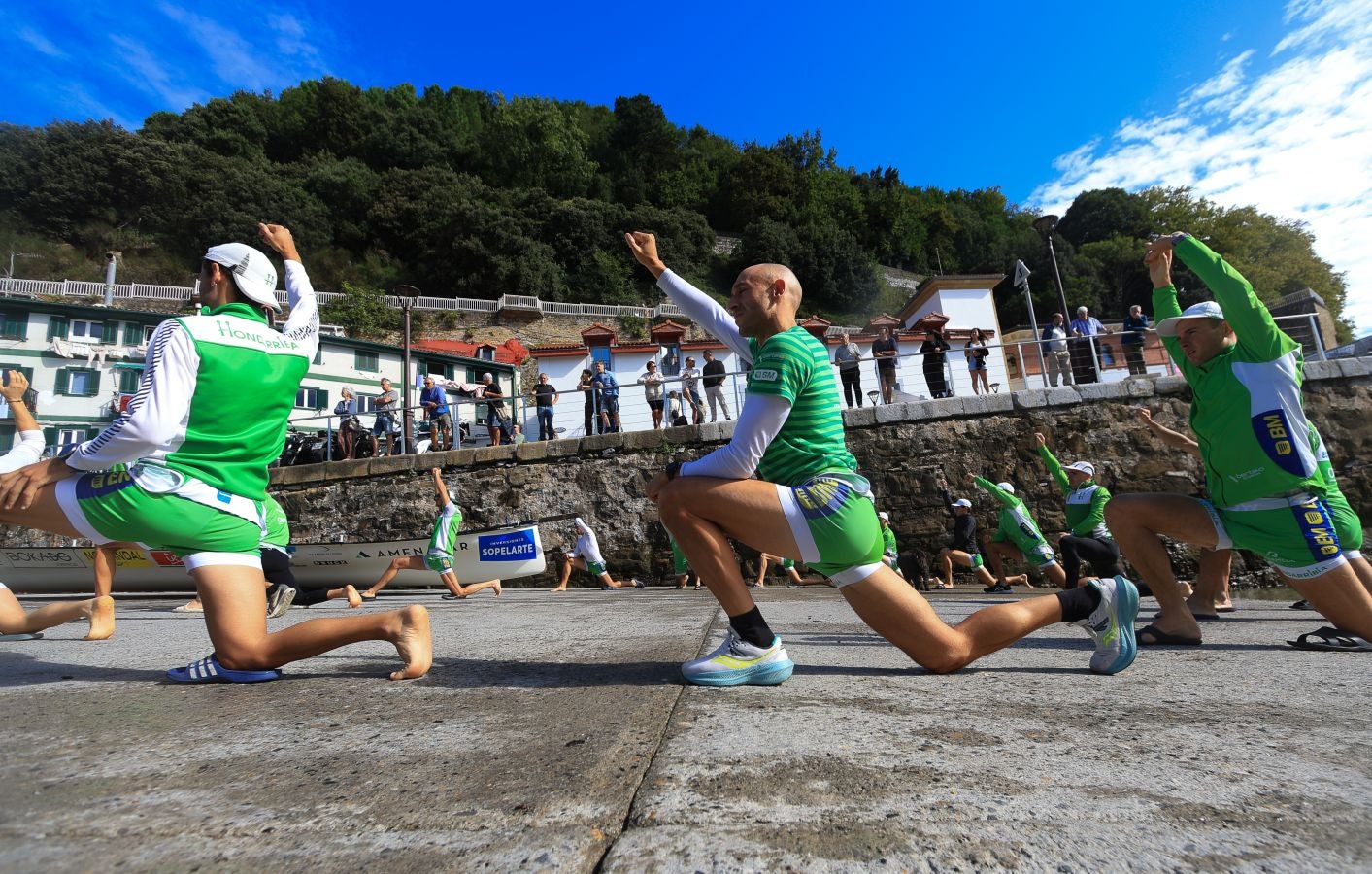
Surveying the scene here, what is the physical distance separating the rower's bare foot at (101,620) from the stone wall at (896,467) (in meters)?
7.39

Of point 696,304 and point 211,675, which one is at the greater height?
point 696,304

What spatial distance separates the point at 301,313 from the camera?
251 cm

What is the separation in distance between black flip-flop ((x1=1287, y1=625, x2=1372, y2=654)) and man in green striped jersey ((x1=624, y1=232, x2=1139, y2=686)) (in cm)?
132

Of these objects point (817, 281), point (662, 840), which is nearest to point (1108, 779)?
point (662, 840)

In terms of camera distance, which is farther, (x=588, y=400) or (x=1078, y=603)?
(x=588, y=400)

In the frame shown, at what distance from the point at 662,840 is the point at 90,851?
2.72 ft

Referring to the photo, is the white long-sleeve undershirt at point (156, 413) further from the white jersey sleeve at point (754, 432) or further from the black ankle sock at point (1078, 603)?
the black ankle sock at point (1078, 603)

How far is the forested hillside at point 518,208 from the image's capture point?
141 feet

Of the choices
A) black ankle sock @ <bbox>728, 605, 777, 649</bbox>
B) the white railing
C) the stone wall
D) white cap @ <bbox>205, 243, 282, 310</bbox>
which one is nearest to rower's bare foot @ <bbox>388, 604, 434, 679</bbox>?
black ankle sock @ <bbox>728, 605, 777, 649</bbox>

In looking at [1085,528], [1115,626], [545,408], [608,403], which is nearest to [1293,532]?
[1115,626]

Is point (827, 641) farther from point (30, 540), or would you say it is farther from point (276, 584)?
point (30, 540)

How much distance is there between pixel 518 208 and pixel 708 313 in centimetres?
5316

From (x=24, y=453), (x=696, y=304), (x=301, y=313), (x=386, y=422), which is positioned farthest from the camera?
(x=386, y=422)

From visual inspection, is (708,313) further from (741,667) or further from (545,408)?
(545,408)
